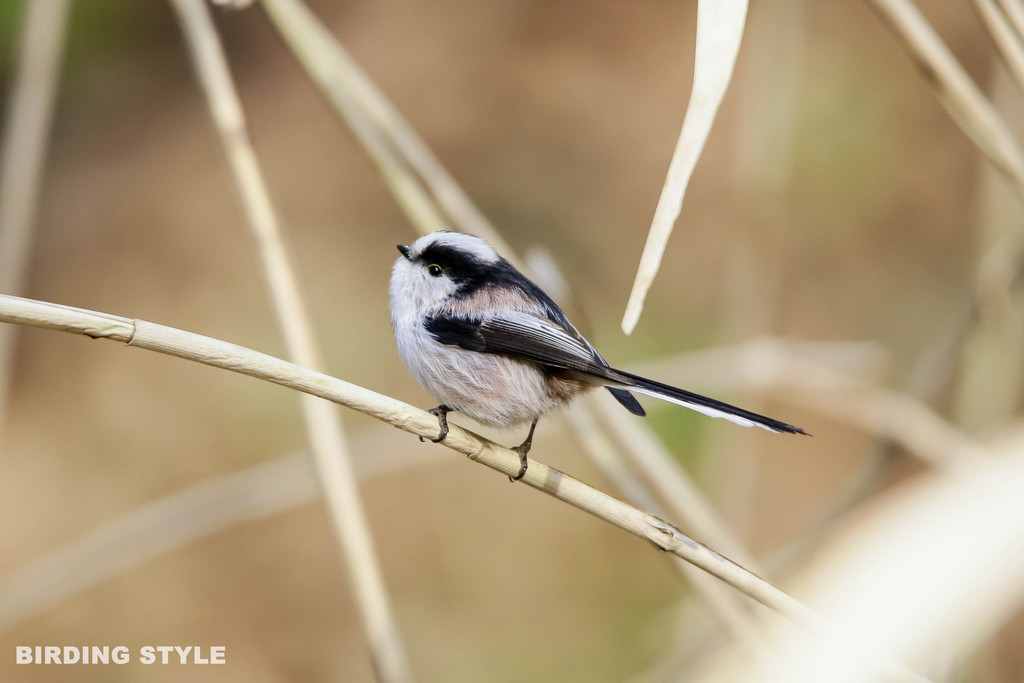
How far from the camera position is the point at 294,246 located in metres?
3.41

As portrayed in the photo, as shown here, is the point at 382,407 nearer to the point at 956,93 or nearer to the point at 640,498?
the point at 640,498

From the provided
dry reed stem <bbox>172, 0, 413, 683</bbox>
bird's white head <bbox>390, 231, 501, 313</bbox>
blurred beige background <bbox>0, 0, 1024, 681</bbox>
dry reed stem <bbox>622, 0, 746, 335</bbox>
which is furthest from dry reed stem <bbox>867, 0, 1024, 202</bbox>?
blurred beige background <bbox>0, 0, 1024, 681</bbox>

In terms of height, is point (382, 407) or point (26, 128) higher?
point (26, 128)

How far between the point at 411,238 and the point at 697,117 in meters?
2.74

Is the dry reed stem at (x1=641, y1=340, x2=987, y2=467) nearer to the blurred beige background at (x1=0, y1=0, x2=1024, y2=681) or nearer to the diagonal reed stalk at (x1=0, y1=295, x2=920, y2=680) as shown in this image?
the blurred beige background at (x1=0, y1=0, x2=1024, y2=681)

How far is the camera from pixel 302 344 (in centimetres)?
117

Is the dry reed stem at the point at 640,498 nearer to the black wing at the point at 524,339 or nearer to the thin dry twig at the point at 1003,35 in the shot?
the black wing at the point at 524,339

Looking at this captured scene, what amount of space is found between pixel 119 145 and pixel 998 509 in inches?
139

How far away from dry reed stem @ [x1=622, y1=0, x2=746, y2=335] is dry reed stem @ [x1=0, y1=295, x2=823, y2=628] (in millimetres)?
304

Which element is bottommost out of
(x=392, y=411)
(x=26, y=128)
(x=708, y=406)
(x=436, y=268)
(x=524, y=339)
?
(x=708, y=406)

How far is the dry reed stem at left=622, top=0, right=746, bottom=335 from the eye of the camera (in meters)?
0.69

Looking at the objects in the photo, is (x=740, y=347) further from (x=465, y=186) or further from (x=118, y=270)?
(x=118, y=270)

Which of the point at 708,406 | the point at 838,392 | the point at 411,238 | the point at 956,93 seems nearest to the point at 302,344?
the point at 708,406

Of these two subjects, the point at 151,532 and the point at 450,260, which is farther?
the point at 151,532
